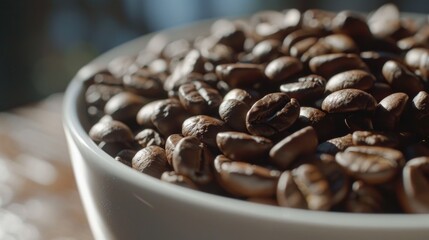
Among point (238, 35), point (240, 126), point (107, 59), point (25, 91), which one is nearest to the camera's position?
point (240, 126)

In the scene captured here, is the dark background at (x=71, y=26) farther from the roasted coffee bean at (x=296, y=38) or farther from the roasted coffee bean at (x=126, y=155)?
the roasted coffee bean at (x=126, y=155)

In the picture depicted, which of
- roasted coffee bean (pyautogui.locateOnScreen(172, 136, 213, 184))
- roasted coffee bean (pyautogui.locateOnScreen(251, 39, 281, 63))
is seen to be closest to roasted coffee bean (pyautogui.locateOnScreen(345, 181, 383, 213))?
roasted coffee bean (pyautogui.locateOnScreen(172, 136, 213, 184))

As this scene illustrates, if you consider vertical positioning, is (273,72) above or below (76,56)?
above

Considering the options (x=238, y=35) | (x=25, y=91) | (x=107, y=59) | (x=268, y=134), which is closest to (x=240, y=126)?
(x=268, y=134)

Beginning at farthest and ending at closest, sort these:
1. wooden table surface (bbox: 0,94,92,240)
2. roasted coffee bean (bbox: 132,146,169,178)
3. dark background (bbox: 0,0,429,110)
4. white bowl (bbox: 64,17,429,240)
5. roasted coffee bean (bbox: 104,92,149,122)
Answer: dark background (bbox: 0,0,429,110) < wooden table surface (bbox: 0,94,92,240) < roasted coffee bean (bbox: 104,92,149,122) < roasted coffee bean (bbox: 132,146,169,178) < white bowl (bbox: 64,17,429,240)

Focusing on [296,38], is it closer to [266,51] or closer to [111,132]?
[266,51]

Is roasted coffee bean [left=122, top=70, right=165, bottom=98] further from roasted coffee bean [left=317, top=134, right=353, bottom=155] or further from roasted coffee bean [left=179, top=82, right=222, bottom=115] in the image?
roasted coffee bean [left=317, top=134, right=353, bottom=155]

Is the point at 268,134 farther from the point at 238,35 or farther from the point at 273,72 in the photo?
the point at 238,35
